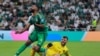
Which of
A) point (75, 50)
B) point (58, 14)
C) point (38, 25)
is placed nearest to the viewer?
point (38, 25)

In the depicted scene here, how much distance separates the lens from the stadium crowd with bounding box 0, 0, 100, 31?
2625 centimetres

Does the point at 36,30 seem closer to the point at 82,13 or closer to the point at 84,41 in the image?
the point at 84,41

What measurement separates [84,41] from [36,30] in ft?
42.8

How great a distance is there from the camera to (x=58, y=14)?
28016 millimetres

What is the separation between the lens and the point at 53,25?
2617cm

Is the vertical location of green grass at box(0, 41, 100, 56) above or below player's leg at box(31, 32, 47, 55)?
below

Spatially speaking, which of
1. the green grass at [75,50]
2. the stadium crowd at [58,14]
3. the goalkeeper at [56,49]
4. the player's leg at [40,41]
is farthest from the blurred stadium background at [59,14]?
the player's leg at [40,41]

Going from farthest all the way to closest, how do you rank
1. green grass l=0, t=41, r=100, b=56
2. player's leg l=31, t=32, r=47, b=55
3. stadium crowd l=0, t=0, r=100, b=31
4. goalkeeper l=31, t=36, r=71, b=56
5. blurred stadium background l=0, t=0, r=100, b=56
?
stadium crowd l=0, t=0, r=100, b=31, blurred stadium background l=0, t=0, r=100, b=56, green grass l=0, t=41, r=100, b=56, goalkeeper l=31, t=36, r=71, b=56, player's leg l=31, t=32, r=47, b=55

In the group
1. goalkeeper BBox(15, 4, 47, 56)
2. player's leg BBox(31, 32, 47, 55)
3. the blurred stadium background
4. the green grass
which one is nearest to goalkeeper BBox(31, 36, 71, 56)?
player's leg BBox(31, 32, 47, 55)

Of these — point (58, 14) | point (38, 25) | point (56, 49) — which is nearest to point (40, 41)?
point (38, 25)

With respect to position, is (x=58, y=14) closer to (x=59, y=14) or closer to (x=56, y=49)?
(x=59, y=14)

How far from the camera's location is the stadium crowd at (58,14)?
26250 millimetres

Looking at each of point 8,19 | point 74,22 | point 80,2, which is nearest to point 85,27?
point 74,22

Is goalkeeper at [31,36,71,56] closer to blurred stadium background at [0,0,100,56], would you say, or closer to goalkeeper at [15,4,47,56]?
goalkeeper at [15,4,47,56]
